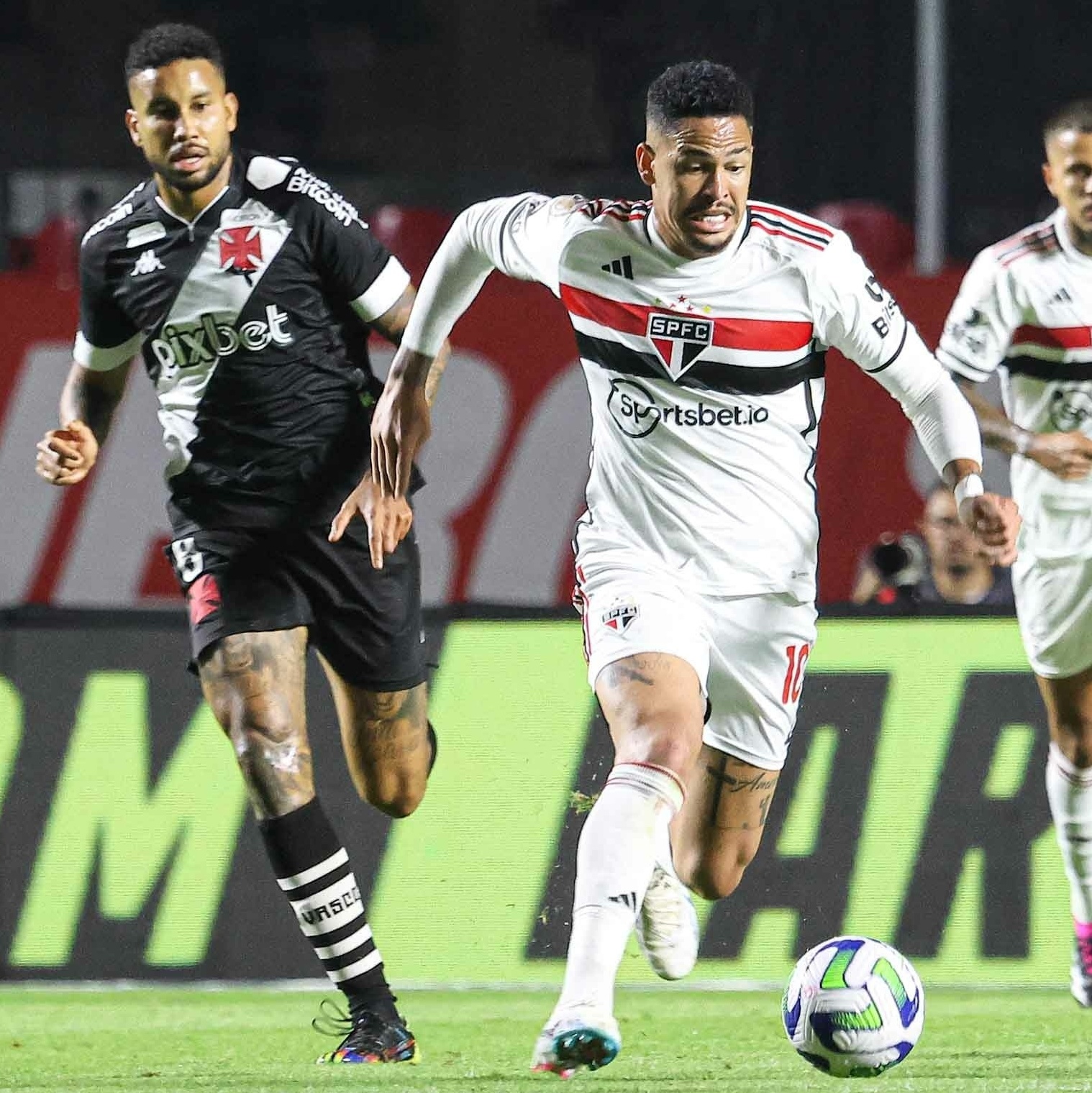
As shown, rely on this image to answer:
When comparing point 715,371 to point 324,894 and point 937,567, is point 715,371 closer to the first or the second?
point 324,894

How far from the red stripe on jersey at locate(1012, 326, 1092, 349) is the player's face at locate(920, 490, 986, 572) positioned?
177 cm

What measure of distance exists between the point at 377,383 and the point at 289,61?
569cm

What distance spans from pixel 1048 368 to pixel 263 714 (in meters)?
2.62

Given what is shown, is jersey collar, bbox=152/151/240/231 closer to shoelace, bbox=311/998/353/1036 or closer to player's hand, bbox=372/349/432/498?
player's hand, bbox=372/349/432/498

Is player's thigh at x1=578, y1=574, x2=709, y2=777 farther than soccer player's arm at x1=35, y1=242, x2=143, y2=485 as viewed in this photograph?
No

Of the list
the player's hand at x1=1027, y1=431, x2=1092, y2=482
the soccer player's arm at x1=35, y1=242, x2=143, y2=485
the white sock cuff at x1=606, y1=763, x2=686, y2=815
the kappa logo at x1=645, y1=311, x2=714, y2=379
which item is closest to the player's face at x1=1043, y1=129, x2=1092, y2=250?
the player's hand at x1=1027, y1=431, x2=1092, y2=482

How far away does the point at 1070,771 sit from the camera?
6.34 m

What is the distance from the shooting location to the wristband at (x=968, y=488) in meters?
4.53

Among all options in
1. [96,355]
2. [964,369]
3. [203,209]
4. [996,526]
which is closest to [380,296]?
[203,209]

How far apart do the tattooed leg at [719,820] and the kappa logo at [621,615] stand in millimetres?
642

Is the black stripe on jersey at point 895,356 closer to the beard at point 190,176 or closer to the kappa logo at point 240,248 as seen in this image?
the kappa logo at point 240,248

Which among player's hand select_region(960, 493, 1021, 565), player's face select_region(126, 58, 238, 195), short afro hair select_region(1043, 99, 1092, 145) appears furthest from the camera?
short afro hair select_region(1043, 99, 1092, 145)

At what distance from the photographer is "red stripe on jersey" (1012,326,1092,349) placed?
6.35 metres

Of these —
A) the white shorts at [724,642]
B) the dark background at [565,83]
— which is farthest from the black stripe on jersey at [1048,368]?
the dark background at [565,83]
